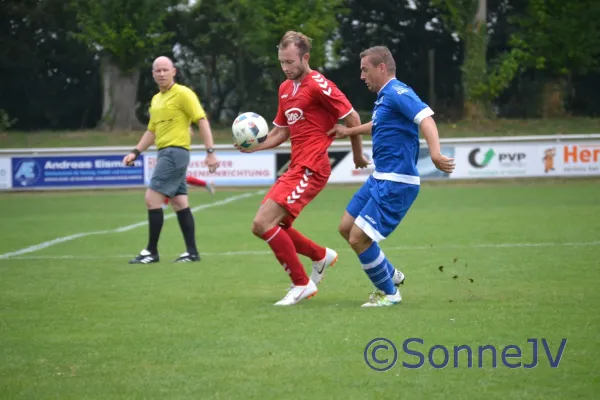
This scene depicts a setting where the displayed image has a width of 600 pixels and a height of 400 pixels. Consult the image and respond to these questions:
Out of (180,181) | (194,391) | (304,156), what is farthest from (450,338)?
(180,181)

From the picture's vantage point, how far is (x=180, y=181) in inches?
463

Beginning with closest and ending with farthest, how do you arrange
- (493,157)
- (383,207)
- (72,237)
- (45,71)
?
(383,207) → (72,237) → (493,157) → (45,71)

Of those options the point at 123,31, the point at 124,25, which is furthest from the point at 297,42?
the point at 124,25

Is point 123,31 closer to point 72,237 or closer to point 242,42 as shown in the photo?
point 242,42

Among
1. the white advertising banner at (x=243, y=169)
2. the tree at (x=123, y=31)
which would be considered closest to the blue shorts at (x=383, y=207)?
the white advertising banner at (x=243, y=169)

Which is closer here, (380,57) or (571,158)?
(380,57)

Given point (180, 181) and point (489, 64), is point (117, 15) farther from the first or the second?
point (180, 181)

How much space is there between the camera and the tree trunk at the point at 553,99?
3562 centimetres

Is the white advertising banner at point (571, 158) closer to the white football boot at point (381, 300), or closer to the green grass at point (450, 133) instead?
→ the green grass at point (450, 133)

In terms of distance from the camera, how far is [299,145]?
28.1ft

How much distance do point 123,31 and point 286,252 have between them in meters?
24.1

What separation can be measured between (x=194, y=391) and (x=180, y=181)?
6417 mm

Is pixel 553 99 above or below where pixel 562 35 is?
below

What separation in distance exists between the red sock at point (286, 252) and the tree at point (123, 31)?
23.8 meters
